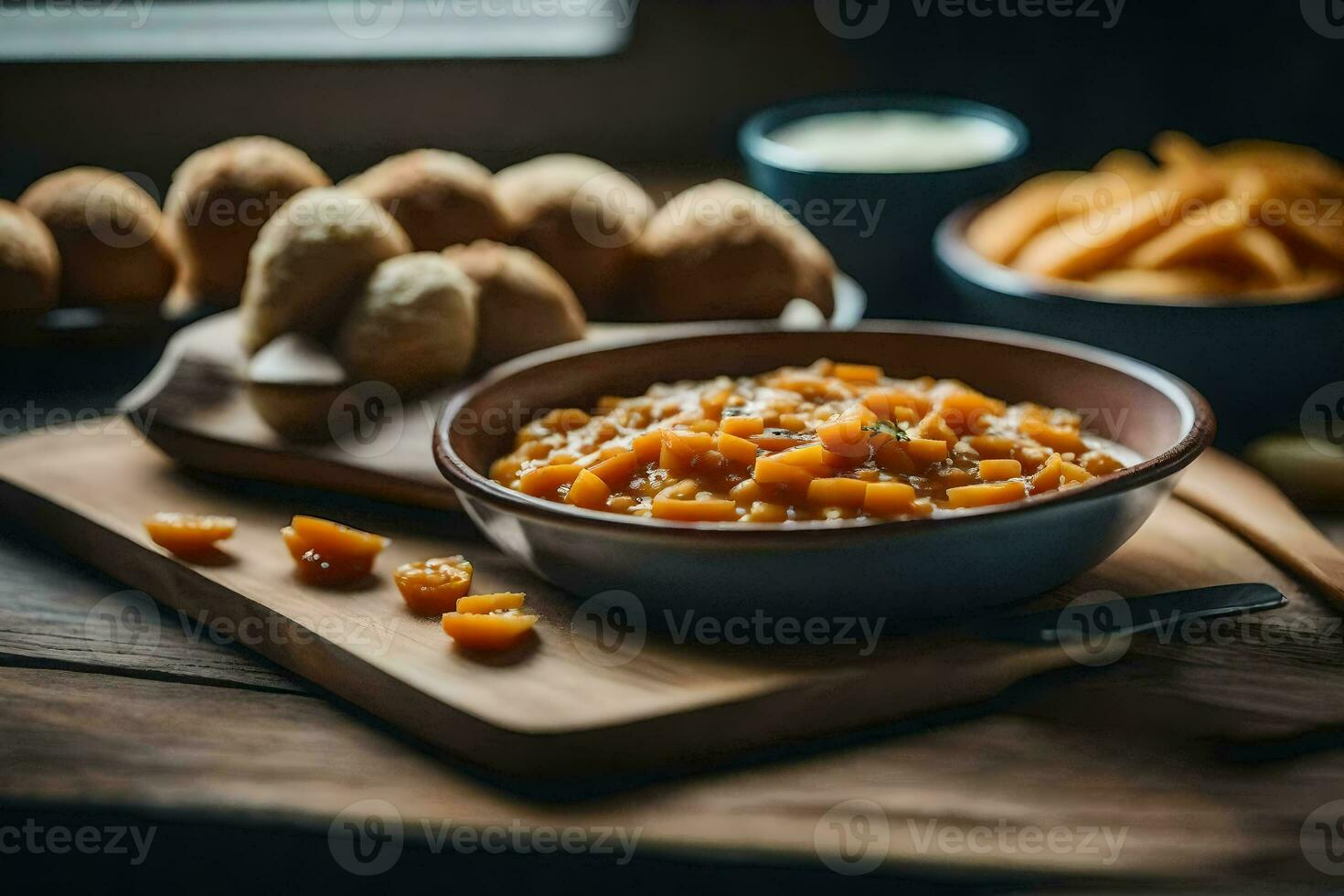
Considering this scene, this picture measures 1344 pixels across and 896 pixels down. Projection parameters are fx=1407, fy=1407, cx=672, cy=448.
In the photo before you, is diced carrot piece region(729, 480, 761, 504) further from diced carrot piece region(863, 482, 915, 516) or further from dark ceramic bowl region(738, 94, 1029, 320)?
dark ceramic bowl region(738, 94, 1029, 320)

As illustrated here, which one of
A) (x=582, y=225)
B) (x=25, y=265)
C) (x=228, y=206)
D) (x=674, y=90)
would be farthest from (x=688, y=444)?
(x=674, y=90)

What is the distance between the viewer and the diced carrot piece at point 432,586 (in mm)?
1840

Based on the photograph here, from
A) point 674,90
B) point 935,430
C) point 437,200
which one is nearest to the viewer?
point 935,430

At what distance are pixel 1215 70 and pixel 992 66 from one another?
557mm

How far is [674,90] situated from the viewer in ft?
13.2

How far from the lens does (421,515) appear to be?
2.21 metres

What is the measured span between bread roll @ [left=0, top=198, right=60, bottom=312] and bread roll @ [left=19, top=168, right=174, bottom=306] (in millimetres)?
47

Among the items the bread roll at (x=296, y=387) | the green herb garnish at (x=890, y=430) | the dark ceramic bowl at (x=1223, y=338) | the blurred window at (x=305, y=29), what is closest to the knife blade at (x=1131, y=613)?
the green herb garnish at (x=890, y=430)

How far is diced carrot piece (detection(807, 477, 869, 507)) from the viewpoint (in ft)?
5.50

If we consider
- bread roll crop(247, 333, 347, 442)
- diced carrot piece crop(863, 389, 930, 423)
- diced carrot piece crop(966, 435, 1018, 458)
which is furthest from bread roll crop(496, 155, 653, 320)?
diced carrot piece crop(966, 435, 1018, 458)

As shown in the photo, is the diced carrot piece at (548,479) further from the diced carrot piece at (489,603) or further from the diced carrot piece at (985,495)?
the diced carrot piece at (985,495)

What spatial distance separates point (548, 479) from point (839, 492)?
39 centimetres

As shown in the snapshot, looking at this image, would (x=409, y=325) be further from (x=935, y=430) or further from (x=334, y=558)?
(x=935, y=430)

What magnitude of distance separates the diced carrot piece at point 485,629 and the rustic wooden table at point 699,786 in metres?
0.14
